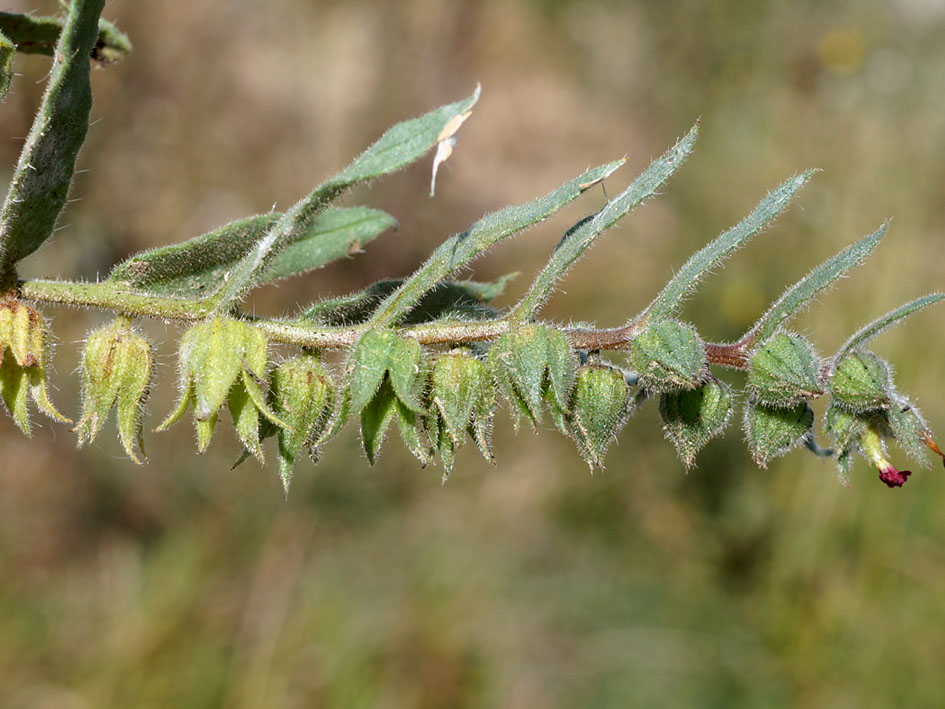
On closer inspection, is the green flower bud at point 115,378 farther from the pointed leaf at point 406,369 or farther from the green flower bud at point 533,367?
the green flower bud at point 533,367

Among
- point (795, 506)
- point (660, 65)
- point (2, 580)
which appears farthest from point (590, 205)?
point (2, 580)

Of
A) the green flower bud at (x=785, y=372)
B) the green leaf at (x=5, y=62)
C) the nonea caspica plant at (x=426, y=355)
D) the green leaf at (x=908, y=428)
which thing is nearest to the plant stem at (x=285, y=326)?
the nonea caspica plant at (x=426, y=355)

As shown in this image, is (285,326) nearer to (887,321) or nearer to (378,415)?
(378,415)

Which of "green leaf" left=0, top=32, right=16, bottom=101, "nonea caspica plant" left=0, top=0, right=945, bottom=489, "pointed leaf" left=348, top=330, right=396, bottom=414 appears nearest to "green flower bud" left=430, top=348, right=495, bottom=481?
"nonea caspica plant" left=0, top=0, right=945, bottom=489

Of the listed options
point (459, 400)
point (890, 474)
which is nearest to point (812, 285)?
point (890, 474)

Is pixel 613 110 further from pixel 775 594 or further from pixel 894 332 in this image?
pixel 775 594

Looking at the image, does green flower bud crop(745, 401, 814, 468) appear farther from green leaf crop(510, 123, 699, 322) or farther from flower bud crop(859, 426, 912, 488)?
green leaf crop(510, 123, 699, 322)
